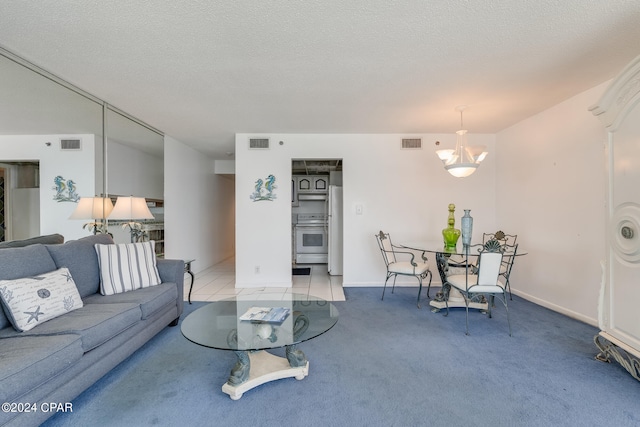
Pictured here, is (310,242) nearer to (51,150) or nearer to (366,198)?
(366,198)

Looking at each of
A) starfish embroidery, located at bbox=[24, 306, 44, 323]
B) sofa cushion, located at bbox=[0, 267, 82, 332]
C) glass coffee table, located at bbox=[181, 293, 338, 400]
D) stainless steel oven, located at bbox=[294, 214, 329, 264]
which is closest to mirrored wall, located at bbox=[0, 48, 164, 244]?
sofa cushion, located at bbox=[0, 267, 82, 332]

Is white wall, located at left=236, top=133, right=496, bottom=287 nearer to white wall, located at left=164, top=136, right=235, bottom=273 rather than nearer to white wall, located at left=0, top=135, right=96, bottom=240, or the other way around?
white wall, located at left=164, top=136, right=235, bottom=273

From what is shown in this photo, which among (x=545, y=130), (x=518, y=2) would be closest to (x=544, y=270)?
(x=545, y=130)

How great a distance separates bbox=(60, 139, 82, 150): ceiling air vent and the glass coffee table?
2.26 metres

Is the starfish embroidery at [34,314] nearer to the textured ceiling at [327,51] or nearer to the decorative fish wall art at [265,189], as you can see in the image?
the textured ceiling at [327,51]

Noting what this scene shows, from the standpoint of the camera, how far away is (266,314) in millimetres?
2045

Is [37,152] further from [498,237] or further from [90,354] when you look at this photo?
[498,237]

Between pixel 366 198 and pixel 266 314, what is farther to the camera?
pixel 366 198

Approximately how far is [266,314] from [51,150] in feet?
8.83

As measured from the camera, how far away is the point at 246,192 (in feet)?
14.1

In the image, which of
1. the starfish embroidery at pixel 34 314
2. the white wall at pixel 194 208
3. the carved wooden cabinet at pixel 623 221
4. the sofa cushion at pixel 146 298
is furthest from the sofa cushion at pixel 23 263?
the carved wooden cabinet at pixel 623 221

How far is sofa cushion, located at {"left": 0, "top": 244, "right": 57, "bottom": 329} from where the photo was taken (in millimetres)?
1782

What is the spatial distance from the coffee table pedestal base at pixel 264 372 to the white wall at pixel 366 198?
234 centimetres

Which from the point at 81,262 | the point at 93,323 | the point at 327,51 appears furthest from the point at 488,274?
the point at 81,262
